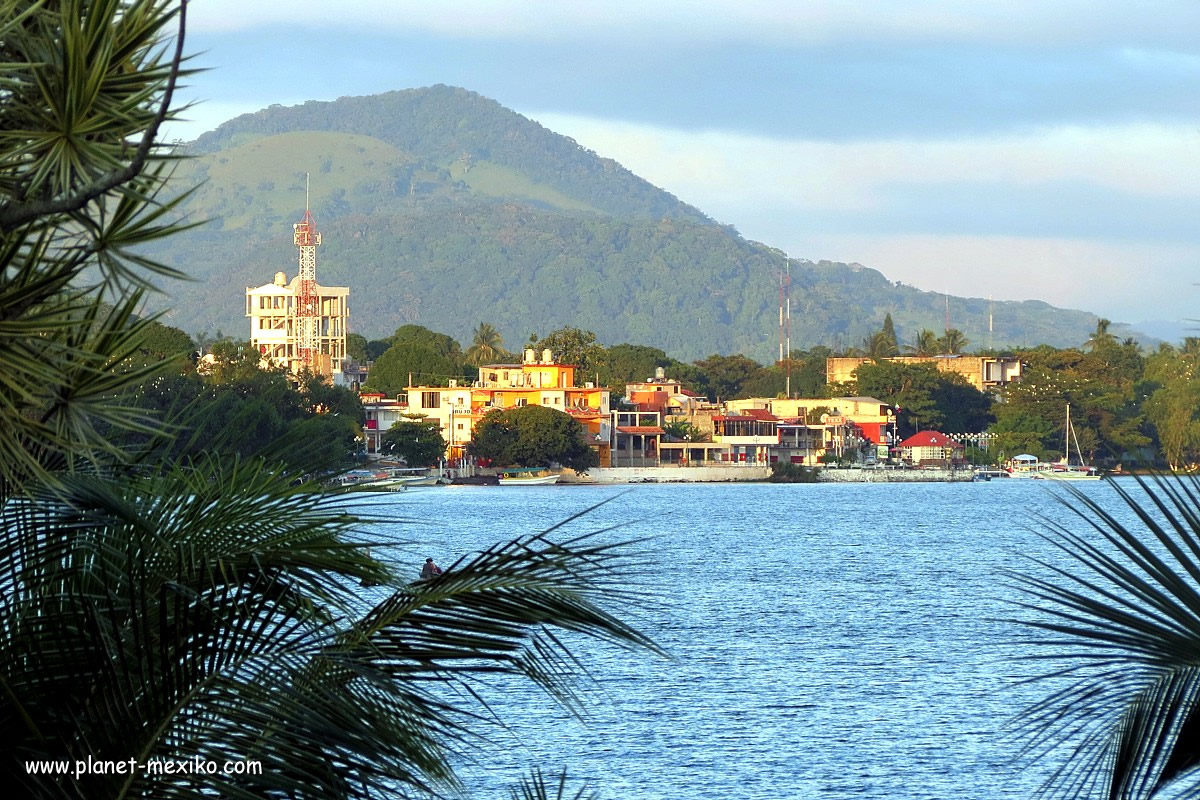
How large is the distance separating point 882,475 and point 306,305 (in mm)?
47137

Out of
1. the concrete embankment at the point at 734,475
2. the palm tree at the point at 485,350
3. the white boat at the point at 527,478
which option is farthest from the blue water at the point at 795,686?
the palm tree at the point at 485,350

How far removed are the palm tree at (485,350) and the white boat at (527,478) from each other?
95.7ft

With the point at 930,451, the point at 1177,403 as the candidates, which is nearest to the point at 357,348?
the point at 930,451

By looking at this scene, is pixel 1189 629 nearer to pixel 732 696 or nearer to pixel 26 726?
pixel 26 726

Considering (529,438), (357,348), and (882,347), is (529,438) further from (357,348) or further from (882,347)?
(882,347)

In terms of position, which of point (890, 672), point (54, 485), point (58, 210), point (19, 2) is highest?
point (19, 2)

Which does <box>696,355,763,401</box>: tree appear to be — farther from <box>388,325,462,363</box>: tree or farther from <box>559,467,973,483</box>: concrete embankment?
<box>559,467,973,483</box>: concrete embankment

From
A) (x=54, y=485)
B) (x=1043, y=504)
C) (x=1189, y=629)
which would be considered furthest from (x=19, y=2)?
(x=1043, y=504)

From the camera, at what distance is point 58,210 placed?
12.4ft

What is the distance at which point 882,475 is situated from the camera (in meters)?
129

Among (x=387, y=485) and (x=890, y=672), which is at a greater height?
(x=387, y=485)

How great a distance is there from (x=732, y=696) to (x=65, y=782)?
23.4 meters

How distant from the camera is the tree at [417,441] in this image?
3688 inches

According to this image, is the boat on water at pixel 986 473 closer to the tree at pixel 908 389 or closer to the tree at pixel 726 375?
the tree at pixel 908 389
